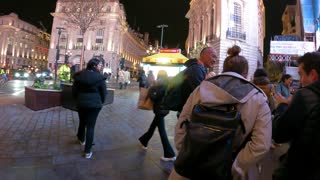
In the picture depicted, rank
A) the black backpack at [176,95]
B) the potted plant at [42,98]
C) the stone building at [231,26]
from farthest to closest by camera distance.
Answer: the stone building at [231,26], the potted plant at [42,98], the black backpack at [176,95]

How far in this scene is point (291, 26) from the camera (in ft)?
252

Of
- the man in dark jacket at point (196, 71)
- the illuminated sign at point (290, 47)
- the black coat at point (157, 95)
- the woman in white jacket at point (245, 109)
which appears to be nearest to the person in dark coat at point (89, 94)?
the black coat at point (157, 95)

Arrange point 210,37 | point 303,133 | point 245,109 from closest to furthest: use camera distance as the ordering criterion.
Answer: point 303,133
point 245,109
point 210,37

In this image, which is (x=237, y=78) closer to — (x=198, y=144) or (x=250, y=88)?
(x=250, y=88)

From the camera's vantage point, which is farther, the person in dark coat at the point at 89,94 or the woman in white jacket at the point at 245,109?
the person in dark coat at the point at 89,94

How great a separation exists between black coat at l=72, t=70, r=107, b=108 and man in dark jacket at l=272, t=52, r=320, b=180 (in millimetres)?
3727

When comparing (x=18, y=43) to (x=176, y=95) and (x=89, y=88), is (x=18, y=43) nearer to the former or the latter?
(x=89, y=88)

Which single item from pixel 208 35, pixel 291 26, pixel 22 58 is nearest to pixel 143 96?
pixel 208 35

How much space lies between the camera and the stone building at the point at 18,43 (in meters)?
98.4

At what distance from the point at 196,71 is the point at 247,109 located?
1500 millimetres

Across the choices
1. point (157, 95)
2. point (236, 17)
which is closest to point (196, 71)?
point (157, 95)

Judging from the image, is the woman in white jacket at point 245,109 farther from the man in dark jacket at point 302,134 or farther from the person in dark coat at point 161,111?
the person in dark coat at point 161,111

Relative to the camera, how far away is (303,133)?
1849mm

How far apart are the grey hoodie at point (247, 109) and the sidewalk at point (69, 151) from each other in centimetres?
236
